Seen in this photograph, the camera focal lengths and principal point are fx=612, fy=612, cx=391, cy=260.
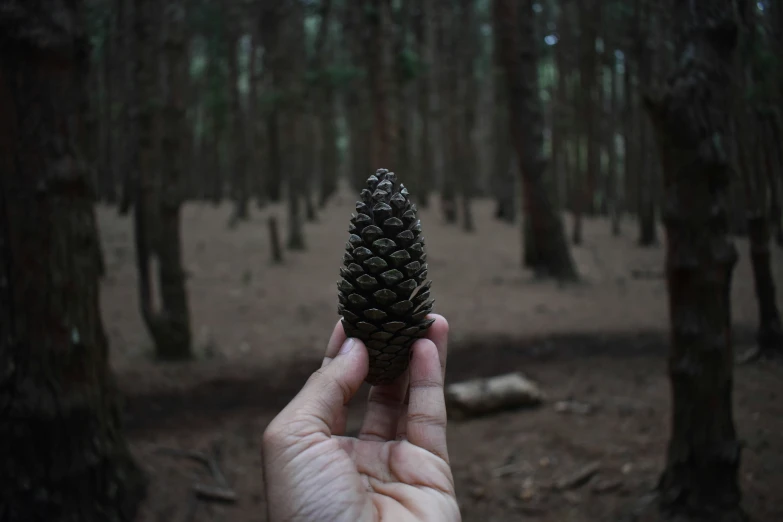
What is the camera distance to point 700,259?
3.66 metres

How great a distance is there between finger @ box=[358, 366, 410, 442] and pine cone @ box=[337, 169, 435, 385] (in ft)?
0.79

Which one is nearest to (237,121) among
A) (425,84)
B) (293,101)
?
(293,101)

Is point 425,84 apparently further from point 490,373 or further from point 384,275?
point 384,275

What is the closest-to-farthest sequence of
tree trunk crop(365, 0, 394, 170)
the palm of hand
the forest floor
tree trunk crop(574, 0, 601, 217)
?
the palm of hand → the forest floor → tree trunk crop(365, 0, 394, 170) → tree trunk crop(574, 0, 601, 217)

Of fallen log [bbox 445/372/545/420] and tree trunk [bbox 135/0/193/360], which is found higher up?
tree trunk [bbox 135/0/193/360]

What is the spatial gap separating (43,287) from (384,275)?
2.75 metres

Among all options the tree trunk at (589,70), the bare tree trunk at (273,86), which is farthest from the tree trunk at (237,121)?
the tree trunk at (589,70)

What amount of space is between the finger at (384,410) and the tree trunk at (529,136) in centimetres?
912

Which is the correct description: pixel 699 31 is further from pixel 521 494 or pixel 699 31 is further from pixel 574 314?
pixel 574 314

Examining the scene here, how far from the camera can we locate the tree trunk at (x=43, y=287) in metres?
3.59

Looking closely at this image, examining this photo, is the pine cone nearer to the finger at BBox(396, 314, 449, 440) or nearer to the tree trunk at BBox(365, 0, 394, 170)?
the finger at BBox(396, 314, 449, 440)

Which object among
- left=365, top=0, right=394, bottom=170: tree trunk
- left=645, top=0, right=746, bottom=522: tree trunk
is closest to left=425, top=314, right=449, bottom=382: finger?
left=645, top=0, right=746, bottom=522: tree trunk

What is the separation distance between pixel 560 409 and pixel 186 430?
376 cm

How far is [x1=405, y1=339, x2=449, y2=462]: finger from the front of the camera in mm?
1935
